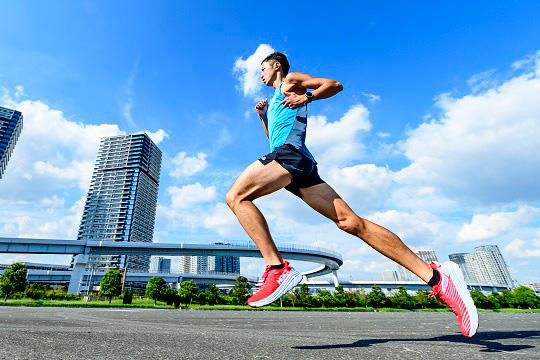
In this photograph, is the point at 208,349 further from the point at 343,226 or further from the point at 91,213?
the point at 91,213

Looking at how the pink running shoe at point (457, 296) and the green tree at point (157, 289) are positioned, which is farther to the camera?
the green tree at point (157, 289)

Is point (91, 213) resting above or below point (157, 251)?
above

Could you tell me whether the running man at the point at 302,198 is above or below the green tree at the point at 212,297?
below

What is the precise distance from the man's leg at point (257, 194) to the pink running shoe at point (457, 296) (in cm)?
142

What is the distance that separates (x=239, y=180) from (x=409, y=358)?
1.75 m

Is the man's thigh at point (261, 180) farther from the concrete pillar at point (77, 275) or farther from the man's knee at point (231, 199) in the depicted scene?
the concrete pillar at point (77, 275)

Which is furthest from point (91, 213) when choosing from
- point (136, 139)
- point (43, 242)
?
point (43, 242)

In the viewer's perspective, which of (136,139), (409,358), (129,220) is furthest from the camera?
(136,139)

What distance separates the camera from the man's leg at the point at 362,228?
8.15 ft

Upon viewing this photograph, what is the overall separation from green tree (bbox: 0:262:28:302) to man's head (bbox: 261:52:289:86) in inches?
1702

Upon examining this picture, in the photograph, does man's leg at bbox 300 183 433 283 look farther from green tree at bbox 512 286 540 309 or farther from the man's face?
green tree at bbox 512 286 540 309

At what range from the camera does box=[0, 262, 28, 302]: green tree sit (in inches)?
1257

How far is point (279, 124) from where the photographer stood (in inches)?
104

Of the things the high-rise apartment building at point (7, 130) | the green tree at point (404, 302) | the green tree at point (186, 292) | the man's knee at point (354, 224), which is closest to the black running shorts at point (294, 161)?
the man's knee at point (354, 224)
